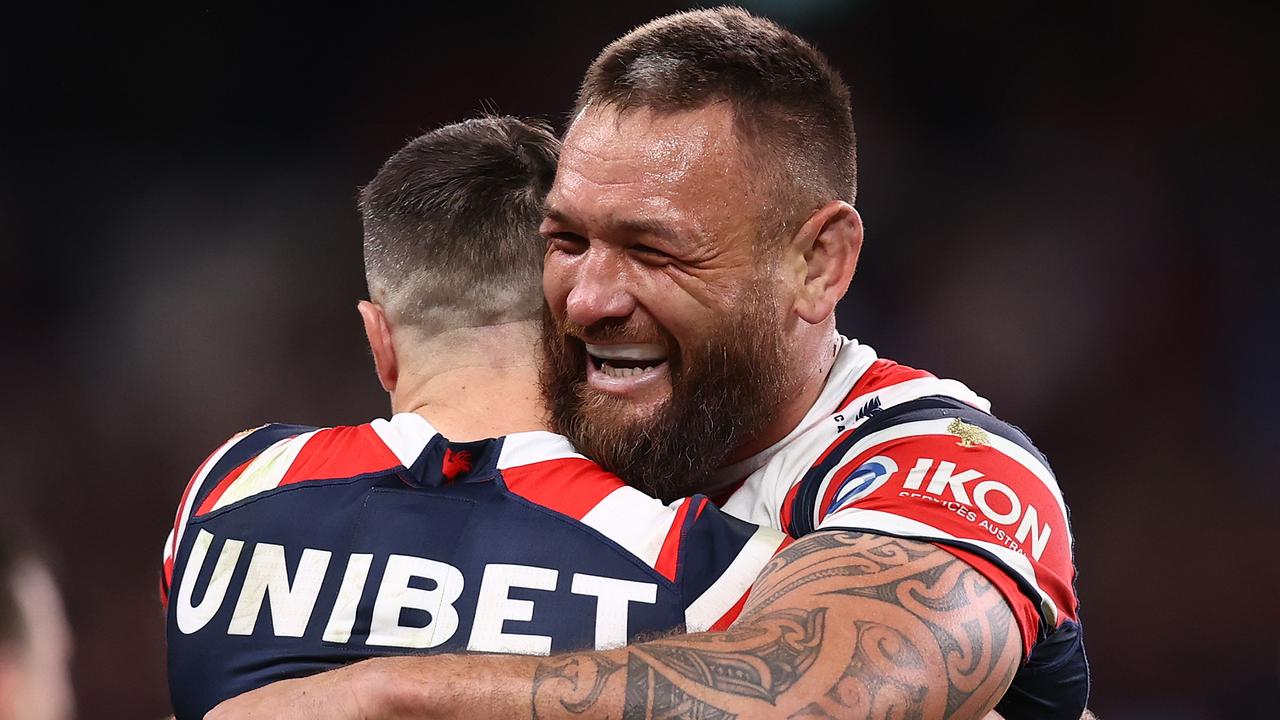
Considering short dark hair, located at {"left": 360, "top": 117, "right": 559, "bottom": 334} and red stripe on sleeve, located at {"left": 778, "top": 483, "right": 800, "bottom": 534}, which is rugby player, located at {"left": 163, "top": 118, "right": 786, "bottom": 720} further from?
red stripe on sleeve, located at {"left": 778, "top": 483, "right": 800, "bottom": 534}

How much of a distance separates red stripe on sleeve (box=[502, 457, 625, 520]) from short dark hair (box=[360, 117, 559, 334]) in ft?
1.33

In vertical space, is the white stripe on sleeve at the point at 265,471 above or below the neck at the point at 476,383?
below

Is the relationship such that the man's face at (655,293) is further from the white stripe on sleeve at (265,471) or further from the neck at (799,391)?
the white stripe on sleeve at (265,471)

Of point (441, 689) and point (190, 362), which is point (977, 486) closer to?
point (441, 689)

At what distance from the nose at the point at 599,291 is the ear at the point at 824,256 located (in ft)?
1.05

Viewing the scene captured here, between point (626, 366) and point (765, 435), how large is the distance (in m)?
0.32

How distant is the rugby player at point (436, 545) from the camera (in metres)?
1.64

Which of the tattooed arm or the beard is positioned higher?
the beard

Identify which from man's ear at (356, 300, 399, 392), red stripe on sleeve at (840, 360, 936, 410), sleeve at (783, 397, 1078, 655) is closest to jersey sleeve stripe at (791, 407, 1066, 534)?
sleeve at (783, 397, 1078, 655)

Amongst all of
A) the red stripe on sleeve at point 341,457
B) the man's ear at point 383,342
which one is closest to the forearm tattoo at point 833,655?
the red stripe on sleeve at point 341,457

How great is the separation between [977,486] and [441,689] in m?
0.83

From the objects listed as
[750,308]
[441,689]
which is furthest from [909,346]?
[441,689]

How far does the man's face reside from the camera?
1.98m

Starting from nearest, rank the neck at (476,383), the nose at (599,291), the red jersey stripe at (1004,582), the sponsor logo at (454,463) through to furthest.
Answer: the red jersey stripe at (1004,582), the sponsor logo at (454,463), the neck at (476,383), the nose at (599,291)
